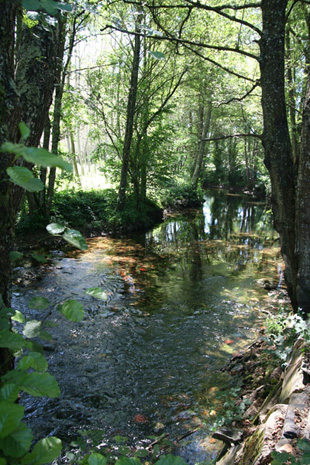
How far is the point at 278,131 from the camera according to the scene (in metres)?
3.85

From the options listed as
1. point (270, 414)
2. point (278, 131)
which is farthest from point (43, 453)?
point (278, 131)

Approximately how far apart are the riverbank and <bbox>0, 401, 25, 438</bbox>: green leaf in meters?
1.33

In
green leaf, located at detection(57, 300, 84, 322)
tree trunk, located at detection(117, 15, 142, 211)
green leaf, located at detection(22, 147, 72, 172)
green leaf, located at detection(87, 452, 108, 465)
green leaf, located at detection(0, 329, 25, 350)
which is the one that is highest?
tree trunk, located at detection(117, 15, 142, 211)

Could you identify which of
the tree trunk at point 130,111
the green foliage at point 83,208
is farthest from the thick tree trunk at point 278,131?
the tree trunk at point 130,111

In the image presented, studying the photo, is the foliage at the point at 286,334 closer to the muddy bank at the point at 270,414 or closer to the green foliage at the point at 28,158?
the muddy bank at the point at 270,414

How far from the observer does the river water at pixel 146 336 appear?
10.4 feet

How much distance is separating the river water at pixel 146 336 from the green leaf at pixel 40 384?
224cm

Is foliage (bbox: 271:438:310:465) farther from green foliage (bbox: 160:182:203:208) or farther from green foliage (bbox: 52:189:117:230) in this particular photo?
green foliage (bbox: 160:182:203:208)

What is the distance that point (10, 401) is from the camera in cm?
89

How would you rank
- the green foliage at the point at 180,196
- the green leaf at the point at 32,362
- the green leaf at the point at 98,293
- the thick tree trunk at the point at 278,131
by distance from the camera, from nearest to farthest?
the green leaf at the point at 32,362 < the green leaf at the point at 98,293 < the thick tree trunk at the point at 278,131 < the green foliage at the point at 180,196

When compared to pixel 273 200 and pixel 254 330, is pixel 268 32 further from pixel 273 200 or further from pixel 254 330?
pixel 254 330

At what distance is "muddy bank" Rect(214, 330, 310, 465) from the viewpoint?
1.87m

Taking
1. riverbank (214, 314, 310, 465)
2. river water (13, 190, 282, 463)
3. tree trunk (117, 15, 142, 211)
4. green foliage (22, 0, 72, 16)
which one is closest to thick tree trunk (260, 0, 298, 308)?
riverbank (214, 314, 310, 465)

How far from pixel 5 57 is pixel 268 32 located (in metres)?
3.47
